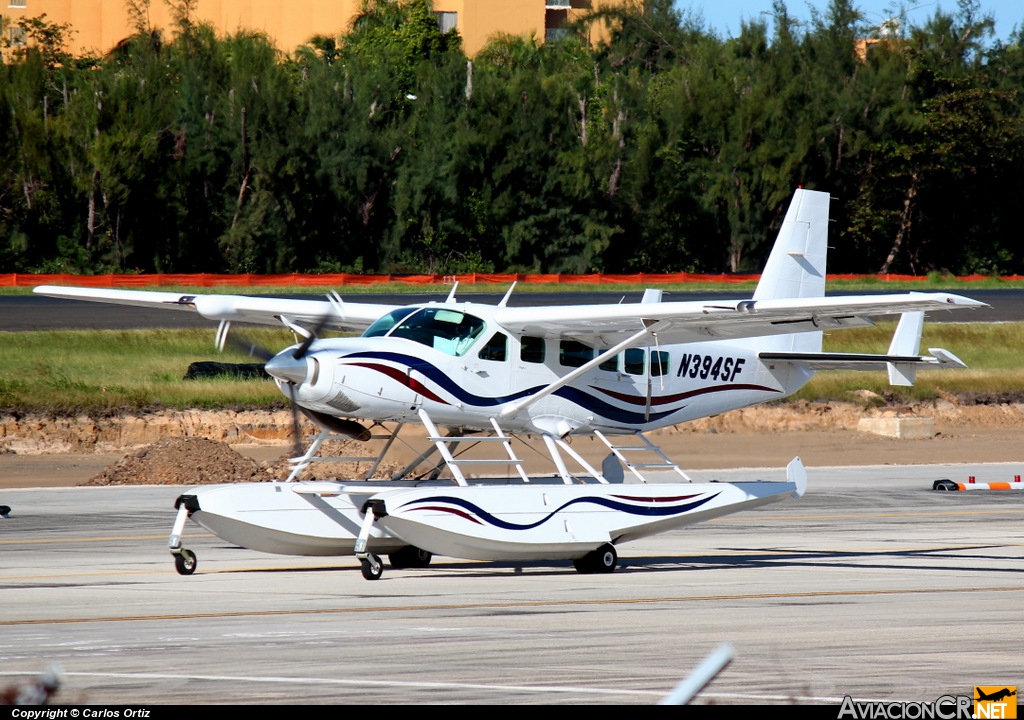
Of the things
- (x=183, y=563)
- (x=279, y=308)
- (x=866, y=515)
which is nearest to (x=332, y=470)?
(x=279, y=308)

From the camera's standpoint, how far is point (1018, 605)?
1123 cm

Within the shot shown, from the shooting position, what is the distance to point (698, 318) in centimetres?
1455

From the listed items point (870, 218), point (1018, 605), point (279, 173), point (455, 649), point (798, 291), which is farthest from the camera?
point (870, 218)

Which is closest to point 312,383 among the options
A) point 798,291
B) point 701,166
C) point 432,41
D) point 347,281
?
point 798,291

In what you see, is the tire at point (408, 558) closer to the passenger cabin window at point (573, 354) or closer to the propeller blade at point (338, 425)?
the propeller blade at point (338, 425)

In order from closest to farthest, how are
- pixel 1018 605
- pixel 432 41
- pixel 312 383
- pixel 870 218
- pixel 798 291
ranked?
1. pixel 1018 605
2. pixel 312 383
3. pixel 798 291
4. pixel 870 218
5. pixel 432 41

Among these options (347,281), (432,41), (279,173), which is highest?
(432,41)

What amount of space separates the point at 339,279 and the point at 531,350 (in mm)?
43296

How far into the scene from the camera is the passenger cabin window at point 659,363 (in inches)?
646

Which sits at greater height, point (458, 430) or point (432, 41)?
point (432, 41)

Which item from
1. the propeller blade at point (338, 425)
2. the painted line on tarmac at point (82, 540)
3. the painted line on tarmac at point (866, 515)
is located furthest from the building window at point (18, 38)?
the propeller blade at point (338, 425)

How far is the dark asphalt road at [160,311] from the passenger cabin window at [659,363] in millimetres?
18825

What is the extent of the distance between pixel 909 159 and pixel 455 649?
68601 mm

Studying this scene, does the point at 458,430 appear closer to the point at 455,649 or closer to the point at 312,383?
the point at 312,383
